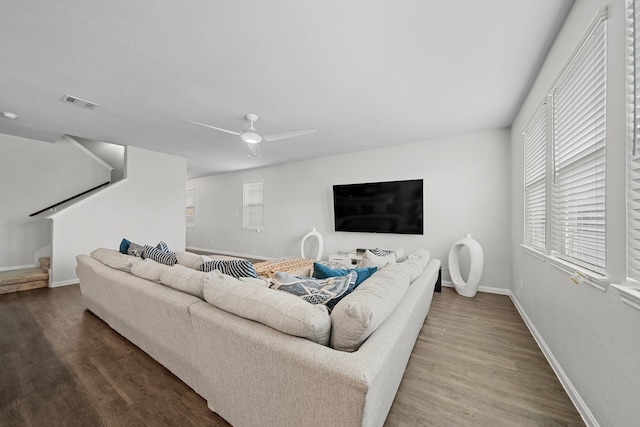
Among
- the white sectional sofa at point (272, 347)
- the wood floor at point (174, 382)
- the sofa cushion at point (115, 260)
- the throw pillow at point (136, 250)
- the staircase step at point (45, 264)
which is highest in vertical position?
the throw pillow at point (136, 250)

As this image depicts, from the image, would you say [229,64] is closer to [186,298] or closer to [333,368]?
[186,298]

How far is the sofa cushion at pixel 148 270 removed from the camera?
1940 millimetres

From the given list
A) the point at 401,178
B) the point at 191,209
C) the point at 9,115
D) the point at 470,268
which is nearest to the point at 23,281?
the point at 9,115

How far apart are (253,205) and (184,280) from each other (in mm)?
5399

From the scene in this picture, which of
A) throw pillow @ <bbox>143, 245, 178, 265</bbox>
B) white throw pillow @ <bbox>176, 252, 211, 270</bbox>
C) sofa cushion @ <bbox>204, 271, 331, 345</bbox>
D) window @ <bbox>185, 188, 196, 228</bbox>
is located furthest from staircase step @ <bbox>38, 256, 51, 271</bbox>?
sofa cushion @ <bbox>204, 271, 331, 345</bbox>

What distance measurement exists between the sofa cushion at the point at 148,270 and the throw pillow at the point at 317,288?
105 centimetres

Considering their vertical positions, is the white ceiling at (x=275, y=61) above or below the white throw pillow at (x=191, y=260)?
above

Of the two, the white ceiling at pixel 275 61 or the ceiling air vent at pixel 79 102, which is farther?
the ceiling air vent at pixel 79 102

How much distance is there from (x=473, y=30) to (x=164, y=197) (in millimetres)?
5936

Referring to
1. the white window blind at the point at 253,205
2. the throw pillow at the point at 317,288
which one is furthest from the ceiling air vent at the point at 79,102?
the white window blind at the point at 253,205

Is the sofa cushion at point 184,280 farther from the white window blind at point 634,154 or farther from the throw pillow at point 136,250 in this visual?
the white window blind at point 634,154

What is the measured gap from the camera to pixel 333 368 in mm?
914

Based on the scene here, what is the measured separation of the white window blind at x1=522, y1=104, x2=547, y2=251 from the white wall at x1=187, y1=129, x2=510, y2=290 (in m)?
0.99

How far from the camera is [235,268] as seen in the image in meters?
1.87
